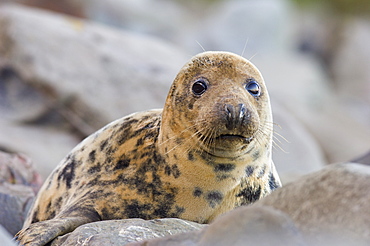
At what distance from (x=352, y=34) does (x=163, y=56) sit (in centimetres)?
1508

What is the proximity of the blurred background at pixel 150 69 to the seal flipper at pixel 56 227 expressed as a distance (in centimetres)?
147

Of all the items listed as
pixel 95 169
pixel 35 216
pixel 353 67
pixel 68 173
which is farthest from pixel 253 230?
pixel 353 67

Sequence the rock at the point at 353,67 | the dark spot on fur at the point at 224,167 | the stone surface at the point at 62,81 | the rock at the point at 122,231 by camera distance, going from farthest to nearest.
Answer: the rock at the point at 353,67 → the stone surface at the point at 62,81 → the dark spot on fur at the point at 224,167 → the rock at the point at 122,231

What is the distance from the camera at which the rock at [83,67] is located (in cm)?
1132

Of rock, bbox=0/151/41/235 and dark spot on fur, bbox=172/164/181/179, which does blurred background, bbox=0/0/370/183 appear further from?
rock, bbox=0/151/41/235

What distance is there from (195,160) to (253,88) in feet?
2.21

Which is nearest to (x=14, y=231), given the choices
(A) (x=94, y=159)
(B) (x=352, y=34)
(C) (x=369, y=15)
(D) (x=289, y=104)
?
(A) (x=94, y=159)

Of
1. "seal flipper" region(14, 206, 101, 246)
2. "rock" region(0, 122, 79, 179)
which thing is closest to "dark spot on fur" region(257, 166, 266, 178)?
"seal flipper" region(14, 206, 101, 246)

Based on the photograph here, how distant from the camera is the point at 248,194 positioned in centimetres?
550

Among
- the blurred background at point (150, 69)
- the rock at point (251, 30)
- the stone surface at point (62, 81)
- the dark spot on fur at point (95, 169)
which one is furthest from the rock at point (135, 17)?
the dark spot on fur at point (95, 169)

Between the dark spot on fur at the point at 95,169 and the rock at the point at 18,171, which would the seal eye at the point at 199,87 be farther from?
the rock at the point at 18,171

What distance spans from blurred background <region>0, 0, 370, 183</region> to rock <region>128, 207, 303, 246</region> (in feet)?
6.76

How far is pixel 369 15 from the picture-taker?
28.5 meters

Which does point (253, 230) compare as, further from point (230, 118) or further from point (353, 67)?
point (353, 67)
